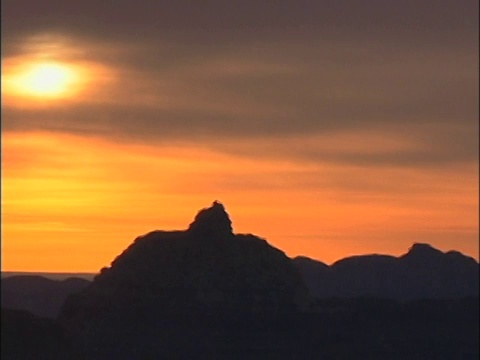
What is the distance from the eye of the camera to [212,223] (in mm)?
196250

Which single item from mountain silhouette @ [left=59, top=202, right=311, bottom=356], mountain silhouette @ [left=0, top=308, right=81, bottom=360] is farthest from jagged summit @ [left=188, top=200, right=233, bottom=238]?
mountain silhouette @ [left=0, top=308, right=81, bottom=360]

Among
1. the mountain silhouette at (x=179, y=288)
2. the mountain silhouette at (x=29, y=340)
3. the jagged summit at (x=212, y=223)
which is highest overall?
the jagged summit at (x=212, y=223)

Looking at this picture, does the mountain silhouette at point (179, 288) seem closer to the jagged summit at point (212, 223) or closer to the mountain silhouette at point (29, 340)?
the jagged summit at point (212, 223)

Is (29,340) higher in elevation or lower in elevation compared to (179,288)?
lower

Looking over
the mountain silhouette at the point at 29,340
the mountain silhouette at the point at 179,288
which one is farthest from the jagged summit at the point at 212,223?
the mountain silhouette at the point at 29,340

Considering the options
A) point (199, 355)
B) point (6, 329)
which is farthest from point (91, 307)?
point (6, 329)

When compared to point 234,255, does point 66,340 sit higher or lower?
lower

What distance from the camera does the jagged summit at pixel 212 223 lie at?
644 ft

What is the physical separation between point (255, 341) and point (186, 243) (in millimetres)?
15134

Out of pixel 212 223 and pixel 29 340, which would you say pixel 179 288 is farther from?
pixel 29 340

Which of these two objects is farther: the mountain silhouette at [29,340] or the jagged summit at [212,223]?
the jagged summit at [212,223]

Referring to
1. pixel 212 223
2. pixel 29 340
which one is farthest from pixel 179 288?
pixel 29 340

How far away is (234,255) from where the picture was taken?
655 ft

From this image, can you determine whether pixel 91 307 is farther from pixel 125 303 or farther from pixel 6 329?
pixel 6 329
